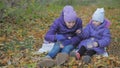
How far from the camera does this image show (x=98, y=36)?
23.6 feet

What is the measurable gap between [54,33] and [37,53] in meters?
0.58

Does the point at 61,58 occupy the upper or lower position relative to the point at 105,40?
lower

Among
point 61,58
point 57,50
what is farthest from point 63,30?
point 61,58

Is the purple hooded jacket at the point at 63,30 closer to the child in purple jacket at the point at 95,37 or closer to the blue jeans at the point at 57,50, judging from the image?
the child in purple jacket at the point at 95,37

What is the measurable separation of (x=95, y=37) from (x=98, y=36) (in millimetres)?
71

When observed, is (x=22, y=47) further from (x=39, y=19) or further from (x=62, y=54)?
(x=39, y=19)

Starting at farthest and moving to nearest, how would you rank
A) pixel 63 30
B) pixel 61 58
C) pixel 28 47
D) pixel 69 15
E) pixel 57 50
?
pixel 28 47 → pixel 63 30 → pixel 69 15 → pixel 57 50 → pixel 61 58

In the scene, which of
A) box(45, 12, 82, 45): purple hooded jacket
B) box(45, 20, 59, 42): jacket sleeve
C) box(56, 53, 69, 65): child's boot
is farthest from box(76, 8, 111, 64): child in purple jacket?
box(45, 20, 59, 42): jacket sleeve

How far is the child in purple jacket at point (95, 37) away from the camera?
6.85 meters

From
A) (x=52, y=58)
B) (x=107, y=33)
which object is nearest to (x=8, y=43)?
(x=52, y=58)

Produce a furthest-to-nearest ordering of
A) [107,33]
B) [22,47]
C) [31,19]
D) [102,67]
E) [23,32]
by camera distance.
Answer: [31,19]
[23,32]
[22,47]
[107,33]
[102,67]

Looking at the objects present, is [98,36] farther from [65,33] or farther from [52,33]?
[52,33]

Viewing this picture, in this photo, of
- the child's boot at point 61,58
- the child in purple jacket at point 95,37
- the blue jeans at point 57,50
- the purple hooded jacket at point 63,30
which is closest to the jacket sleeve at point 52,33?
the purple hooded jacket at point 63,30

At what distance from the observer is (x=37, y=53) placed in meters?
7.48
